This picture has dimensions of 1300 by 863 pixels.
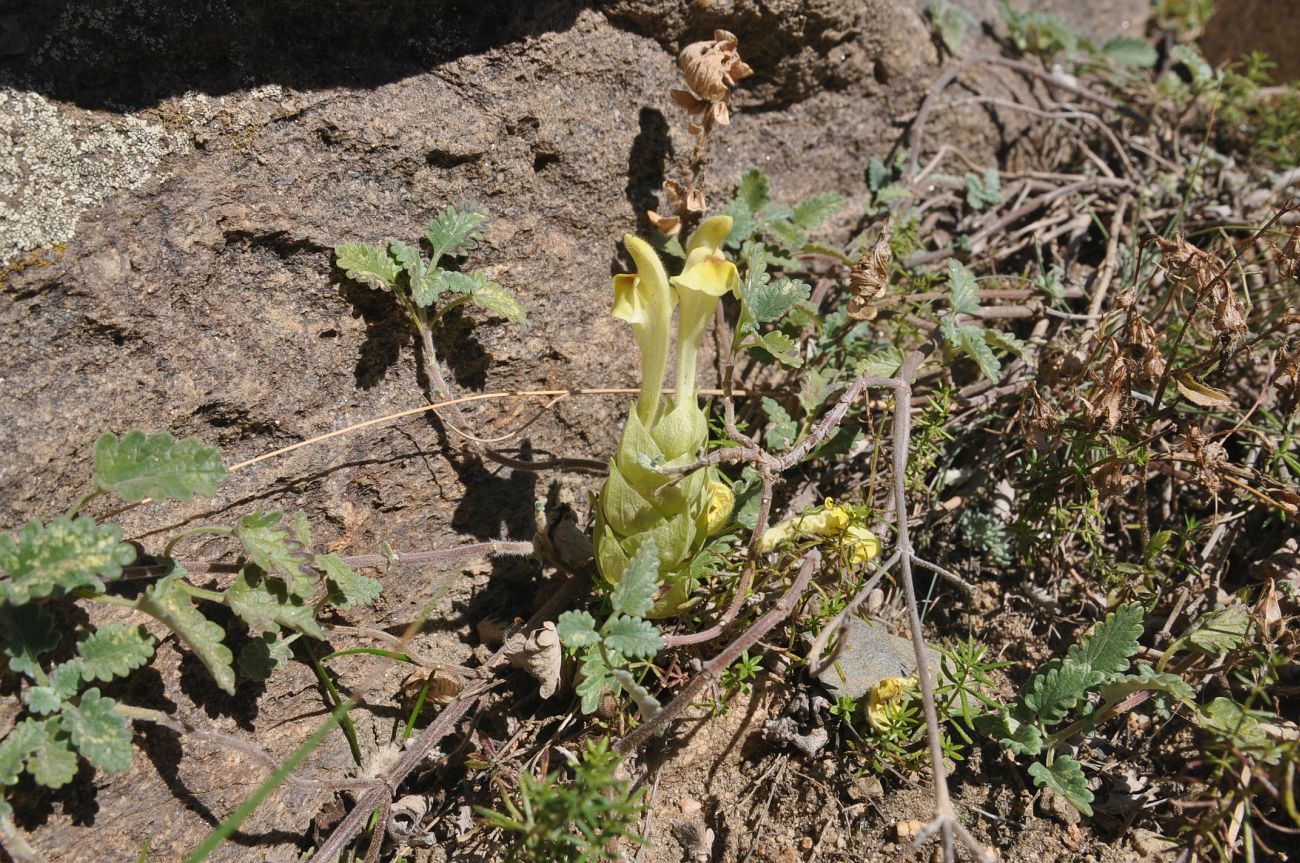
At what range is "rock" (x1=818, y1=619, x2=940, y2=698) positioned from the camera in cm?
199

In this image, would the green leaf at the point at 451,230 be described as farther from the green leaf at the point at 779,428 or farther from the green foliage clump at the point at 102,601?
the green leaf at the point at 779,428

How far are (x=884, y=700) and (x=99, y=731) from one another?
1.40 m

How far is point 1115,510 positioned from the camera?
2.32 m

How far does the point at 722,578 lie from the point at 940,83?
5.69ft

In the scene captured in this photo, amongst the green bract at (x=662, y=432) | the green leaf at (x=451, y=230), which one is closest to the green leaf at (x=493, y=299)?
the green leaf at (x=451, y=230)

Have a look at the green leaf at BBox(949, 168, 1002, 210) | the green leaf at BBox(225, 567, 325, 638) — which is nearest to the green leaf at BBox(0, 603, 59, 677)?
the green leaf at BBox(225, 567, 325, 638)

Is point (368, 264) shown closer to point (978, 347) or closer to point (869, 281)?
point (869, 281)

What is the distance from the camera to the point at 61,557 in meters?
1.51

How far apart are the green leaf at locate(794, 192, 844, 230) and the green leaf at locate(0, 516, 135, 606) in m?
1.71

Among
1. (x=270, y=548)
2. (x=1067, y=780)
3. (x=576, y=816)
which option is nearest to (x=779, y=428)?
(x=1067, y=780)

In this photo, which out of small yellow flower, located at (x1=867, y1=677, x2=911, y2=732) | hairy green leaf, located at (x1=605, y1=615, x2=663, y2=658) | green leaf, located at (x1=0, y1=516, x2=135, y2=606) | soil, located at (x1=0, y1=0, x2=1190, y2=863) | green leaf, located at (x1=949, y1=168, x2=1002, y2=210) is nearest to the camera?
green leaf, located at (x1=0, y1=516, x2=135, y2=606)

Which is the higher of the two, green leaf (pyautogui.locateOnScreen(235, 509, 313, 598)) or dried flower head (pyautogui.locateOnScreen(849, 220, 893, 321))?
dried flower head (pyautogui.locateOnScreen(849, 220, 893, 321))

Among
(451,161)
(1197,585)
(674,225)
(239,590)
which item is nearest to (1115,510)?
(1197,585)

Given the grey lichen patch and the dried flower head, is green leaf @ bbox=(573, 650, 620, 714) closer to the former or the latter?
the dried flower head
